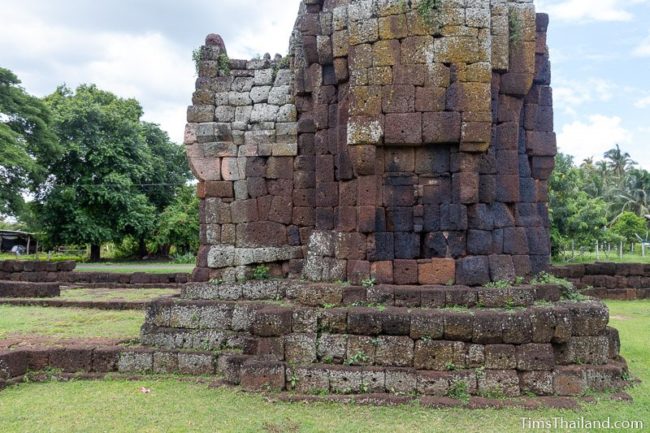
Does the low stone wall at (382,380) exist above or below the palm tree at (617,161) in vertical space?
below

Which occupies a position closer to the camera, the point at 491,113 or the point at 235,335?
the point at 491,113

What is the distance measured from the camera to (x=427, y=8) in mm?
7211

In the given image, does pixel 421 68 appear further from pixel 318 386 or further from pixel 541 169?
pixel 318 386

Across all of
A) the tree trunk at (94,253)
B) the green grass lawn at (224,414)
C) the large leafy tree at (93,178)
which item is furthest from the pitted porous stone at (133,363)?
the tree trunk at (94,253)

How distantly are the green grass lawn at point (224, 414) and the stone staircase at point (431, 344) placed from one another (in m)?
0.35

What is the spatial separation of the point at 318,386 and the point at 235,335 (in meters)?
2.15

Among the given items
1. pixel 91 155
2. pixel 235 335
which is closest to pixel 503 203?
pixel 235 335

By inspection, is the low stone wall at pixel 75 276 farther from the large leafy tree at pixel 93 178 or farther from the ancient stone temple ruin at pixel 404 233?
the ancient stone temple ruin at pixel 404 233

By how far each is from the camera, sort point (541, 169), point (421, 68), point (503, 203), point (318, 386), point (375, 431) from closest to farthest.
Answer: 1. point (375, 431)
2. point (318, 386)
3. point (421, 68)
4. point (503, 203)
5. point (541, 169)

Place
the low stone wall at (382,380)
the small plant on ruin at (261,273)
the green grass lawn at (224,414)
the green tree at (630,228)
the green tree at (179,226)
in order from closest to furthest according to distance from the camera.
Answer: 1. the green grass lawn at (224,414)
2. the low stone wall at (382,380)
3. the small plant on ruin at (261,273)
4. the green tree at (179,226)
5. the green tree at (630,228)

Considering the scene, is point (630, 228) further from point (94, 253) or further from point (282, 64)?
point (94, 253)

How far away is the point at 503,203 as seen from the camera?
25.5ft

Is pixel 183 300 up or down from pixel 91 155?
down

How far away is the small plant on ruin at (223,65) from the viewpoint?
9.48m
